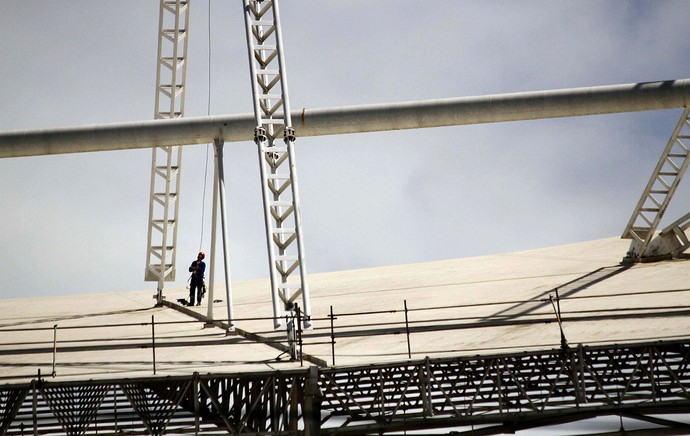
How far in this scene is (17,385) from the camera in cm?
1672

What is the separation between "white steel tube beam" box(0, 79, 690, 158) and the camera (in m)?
24.8

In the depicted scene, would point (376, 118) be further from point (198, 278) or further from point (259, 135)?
point (198, 278)

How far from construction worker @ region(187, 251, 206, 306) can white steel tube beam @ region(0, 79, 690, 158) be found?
5.17 meters

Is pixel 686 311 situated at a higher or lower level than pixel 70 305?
lower

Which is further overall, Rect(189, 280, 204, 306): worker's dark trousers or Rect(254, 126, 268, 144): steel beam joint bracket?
Rect(189, 280, 204, 306): worker's dark trousers

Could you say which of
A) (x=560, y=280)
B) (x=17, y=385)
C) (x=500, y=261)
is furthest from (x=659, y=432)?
(x=500, y=261)

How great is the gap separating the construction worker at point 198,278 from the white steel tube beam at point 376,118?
5169 mm

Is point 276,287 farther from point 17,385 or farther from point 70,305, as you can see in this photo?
point 70,305

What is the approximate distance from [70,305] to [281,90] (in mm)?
15887

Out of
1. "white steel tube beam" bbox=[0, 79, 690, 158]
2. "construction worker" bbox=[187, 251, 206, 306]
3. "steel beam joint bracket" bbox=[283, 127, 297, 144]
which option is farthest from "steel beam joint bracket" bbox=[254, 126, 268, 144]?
"construction worker" bbox=[187, 251, 206, 306]

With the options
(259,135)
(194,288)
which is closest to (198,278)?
(194,288)

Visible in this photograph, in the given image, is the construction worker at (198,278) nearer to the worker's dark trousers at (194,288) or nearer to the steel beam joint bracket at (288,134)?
the worker's dark trousers at (194,288)

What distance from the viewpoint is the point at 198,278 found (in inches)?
1181

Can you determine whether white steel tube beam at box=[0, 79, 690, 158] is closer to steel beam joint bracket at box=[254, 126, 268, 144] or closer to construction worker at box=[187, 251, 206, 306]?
steel beam joint bracket at box=[254, 126, 268, 144]
